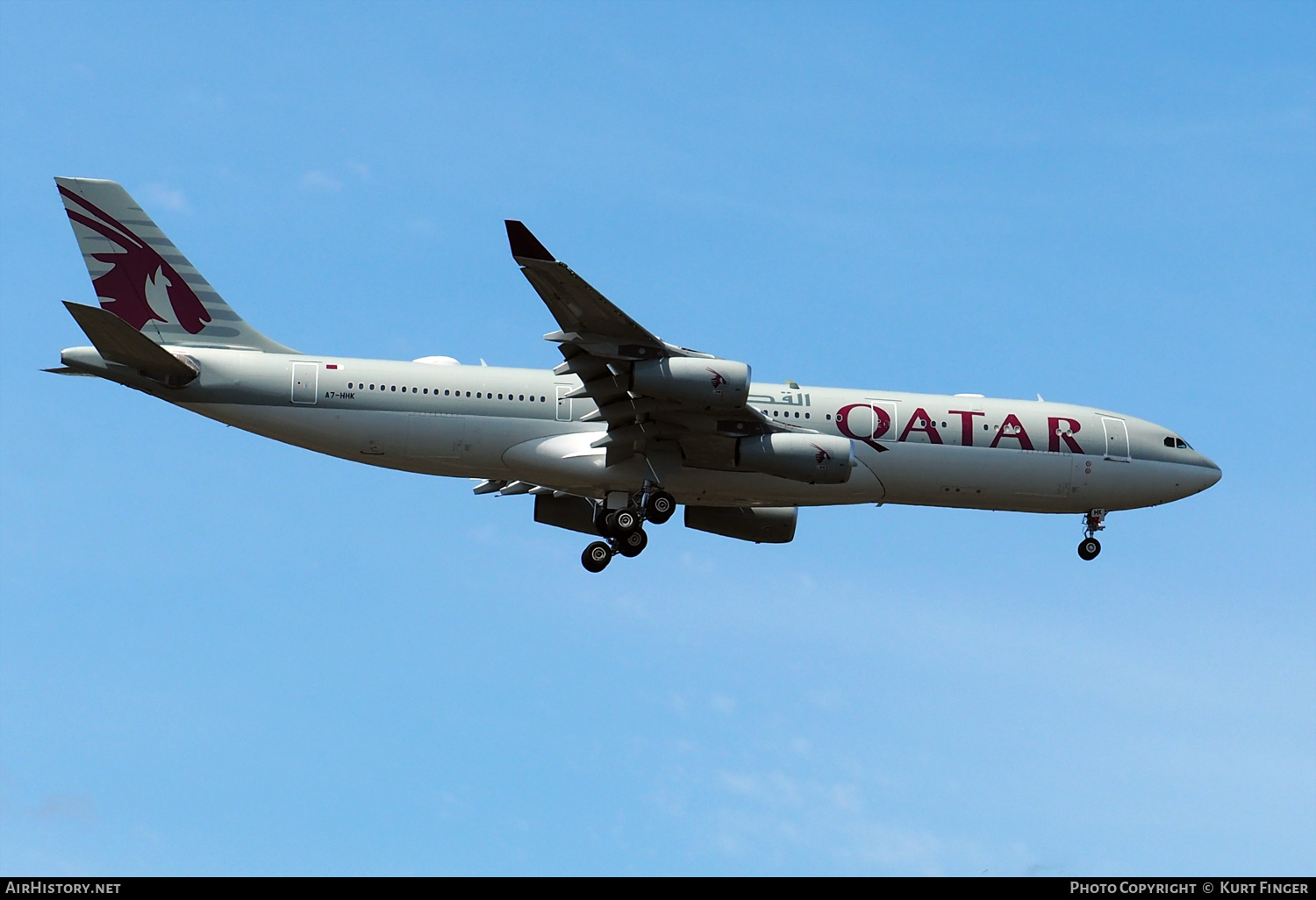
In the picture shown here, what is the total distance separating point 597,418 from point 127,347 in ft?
32.6

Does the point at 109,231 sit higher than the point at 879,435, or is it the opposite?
the point at 109,231

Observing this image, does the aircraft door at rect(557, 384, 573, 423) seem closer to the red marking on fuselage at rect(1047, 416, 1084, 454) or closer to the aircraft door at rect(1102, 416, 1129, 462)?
the red marking on fuselage at rect(1047, 416, 1084, 454)

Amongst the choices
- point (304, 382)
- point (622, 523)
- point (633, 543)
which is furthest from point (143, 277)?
point (633, 543)

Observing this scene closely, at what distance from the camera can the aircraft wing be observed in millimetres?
27828

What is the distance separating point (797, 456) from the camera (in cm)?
3175

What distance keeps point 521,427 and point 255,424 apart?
5782 millimetres

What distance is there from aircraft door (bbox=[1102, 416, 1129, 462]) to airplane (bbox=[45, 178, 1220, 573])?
4.3 inches

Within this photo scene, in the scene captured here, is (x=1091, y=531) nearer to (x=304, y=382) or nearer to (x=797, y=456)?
(x=797, y=456)

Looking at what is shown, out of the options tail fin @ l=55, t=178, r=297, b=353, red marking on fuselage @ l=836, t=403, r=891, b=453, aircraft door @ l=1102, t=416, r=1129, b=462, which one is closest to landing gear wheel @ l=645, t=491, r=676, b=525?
red marking on fuselage @ l=836, t=403, r=891, b=453

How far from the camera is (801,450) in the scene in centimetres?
3177
